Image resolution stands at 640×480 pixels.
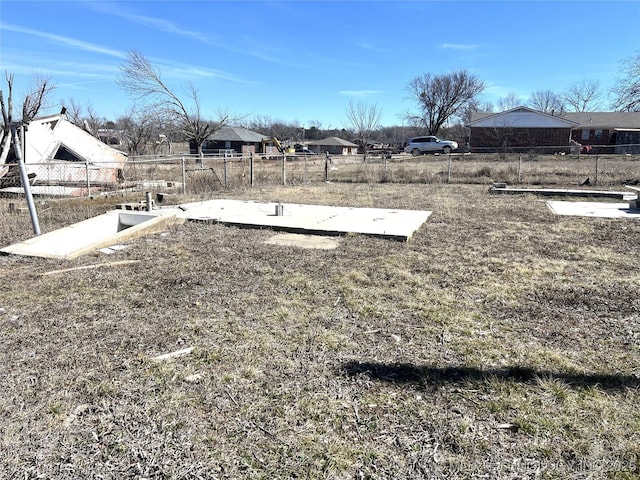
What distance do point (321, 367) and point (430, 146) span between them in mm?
39827

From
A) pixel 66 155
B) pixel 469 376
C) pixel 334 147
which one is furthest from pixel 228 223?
pixel 334 147

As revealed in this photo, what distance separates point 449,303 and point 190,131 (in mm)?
36071

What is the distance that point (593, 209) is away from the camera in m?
10.5

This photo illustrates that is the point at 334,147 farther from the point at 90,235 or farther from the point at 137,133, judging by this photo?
the point at 90,235

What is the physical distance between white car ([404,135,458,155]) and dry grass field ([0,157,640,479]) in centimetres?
3480

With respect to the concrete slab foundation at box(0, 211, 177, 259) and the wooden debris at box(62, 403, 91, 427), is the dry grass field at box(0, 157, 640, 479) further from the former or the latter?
the concrete slab foundation at box(0, 211, 177, 259)

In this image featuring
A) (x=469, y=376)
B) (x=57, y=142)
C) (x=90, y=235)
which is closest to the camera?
(x=469, y=376)

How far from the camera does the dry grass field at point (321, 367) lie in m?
2.20

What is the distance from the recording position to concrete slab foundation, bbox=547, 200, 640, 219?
9703mm

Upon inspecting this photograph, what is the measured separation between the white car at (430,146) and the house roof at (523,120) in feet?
16.2

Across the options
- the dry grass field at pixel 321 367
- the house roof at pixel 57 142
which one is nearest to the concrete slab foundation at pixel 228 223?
the dry grass field at pixel 321 367

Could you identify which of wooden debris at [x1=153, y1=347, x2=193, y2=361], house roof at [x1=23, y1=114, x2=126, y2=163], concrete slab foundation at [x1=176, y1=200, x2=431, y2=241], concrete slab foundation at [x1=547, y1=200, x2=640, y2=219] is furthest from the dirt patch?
house roof at [x1=23, y1=114, x2=126, y2=163]

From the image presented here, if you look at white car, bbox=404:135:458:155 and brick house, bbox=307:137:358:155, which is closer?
white car, bbox=404:135:458:155

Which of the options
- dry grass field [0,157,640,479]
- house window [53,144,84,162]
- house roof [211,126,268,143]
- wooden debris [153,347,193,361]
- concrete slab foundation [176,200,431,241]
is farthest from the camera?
house roof [211,126,268,143]
